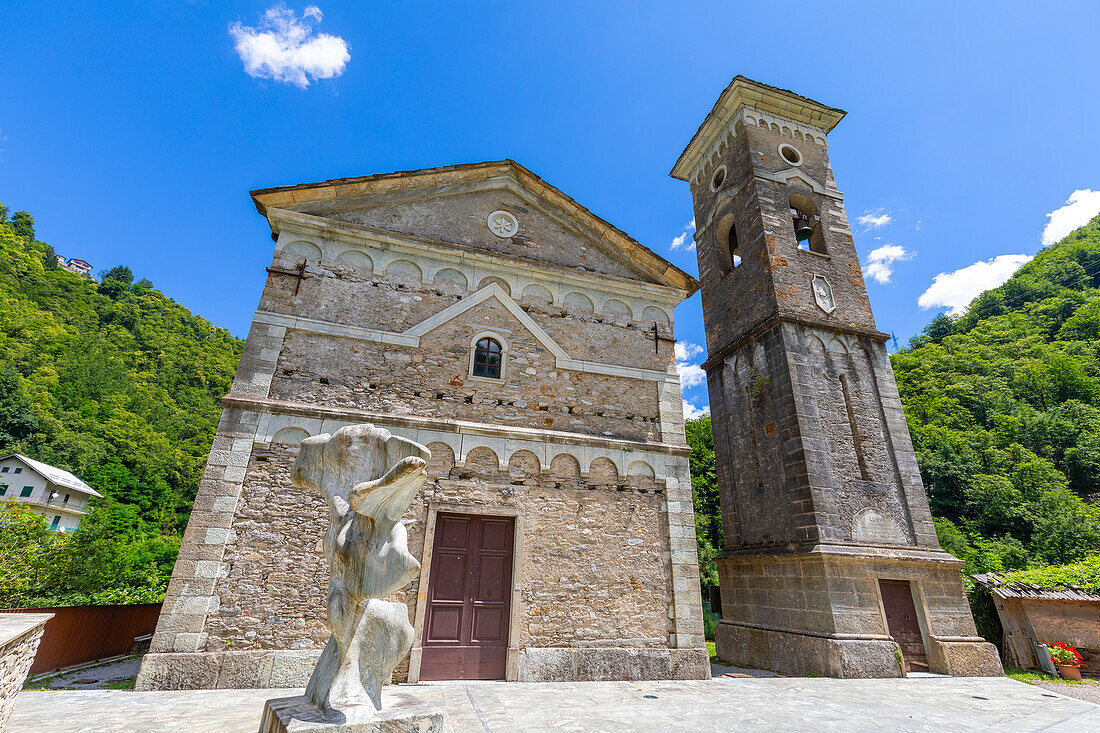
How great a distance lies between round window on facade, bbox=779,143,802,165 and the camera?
551 inches

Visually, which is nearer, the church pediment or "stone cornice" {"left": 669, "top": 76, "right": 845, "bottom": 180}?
the church pediment

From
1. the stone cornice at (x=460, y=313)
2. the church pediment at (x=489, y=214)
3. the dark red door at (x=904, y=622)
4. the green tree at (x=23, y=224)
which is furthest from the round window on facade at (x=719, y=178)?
the green tree at (x=23, y=224)

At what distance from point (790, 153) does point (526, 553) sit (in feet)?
45.9

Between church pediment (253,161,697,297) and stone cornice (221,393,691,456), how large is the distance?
3.57 meters

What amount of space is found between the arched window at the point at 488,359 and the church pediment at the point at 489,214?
6.22 feet

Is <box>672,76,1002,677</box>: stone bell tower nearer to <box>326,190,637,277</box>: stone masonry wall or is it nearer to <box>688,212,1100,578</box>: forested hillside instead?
<box>326,190,637,277</box>: stone masonry wall

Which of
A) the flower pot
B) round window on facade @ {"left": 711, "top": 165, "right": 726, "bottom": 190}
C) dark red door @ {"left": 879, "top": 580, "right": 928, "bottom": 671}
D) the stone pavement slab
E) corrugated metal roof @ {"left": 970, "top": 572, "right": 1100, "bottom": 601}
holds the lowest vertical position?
the flower pot

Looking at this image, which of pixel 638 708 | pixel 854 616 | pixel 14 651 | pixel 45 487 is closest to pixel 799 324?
pixel 854 616

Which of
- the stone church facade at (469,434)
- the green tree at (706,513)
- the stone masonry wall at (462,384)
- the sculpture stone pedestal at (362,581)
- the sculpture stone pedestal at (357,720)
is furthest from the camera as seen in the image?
the green tree at (706,513)

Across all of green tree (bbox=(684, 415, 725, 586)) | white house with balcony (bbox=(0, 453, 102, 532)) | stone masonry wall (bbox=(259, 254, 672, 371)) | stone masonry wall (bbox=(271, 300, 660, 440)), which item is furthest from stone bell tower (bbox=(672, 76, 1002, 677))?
white house with balcony (bbox=(0, 453, 102, 532))

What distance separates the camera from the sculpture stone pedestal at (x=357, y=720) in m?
2.71

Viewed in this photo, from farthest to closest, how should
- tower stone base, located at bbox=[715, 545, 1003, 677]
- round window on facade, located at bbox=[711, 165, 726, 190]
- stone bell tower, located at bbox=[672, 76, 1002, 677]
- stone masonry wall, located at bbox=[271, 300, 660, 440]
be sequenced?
1. round window on facade, located at bbox=[711, 165, 726, 190]
2. stone bell tower, located at bbox=[672, 76, 1002, 677]
3. tower stone base, located at bbox=[715, 545, 1003, 677]
4. stone masonry wall, located at bbox=[271, 300, 660, 440]

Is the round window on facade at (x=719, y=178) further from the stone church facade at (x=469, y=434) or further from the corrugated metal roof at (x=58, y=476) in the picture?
the corrugated metal roof at (x=58, y=476)

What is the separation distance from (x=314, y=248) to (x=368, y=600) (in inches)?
275
